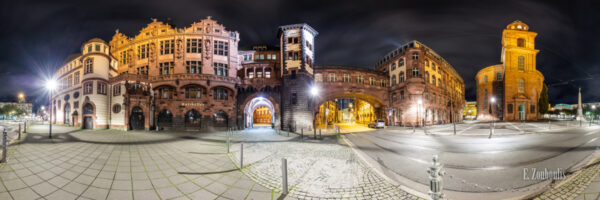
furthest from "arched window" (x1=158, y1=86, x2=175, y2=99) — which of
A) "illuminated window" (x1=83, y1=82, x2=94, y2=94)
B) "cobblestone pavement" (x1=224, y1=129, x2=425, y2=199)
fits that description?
"cobblestone pavement" (x1=224, y1=129, x2=425, y2=199)

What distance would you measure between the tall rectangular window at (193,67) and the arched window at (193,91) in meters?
1.80

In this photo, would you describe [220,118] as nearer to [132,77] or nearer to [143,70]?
[132,77]

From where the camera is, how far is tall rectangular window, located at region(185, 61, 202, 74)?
21938mm

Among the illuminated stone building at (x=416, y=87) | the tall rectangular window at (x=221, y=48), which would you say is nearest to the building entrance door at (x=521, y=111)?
the illuminated stone building at (x=416, y=87)

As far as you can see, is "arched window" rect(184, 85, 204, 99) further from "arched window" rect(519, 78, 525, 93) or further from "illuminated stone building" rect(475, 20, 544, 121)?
"arched window" rect(519, 78, 525, 93)

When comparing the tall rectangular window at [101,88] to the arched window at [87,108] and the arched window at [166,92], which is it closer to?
the arched window at [87,108]

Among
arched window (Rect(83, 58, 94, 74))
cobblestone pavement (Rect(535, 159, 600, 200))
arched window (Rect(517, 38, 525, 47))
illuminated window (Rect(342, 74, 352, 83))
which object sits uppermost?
arched window (Rect(517, 38, 525, 47))

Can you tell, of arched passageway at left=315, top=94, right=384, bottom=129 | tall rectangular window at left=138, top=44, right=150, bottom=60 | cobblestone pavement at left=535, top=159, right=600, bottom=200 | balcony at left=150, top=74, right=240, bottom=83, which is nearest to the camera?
cobblestone pavement at left=535, top=159, right=600, bottom=200

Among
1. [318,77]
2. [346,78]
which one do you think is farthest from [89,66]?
[346,78]

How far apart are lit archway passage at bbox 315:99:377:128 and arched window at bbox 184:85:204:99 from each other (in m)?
16.8

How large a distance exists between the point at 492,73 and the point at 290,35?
4358 cm

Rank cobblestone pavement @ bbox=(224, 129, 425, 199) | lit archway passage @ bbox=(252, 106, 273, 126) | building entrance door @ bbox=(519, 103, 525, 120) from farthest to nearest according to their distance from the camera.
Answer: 1. lit archway passage @ bbox=(252, 106, 273, 126)
2. building entrance door @ bbox=(519, 103, 525, 120)
3. cobblestone pavement @ bbox=(224, 129, 425, 199)

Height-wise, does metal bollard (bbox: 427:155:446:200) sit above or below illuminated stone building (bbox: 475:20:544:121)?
below

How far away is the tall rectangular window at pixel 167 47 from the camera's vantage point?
22.3 metres
